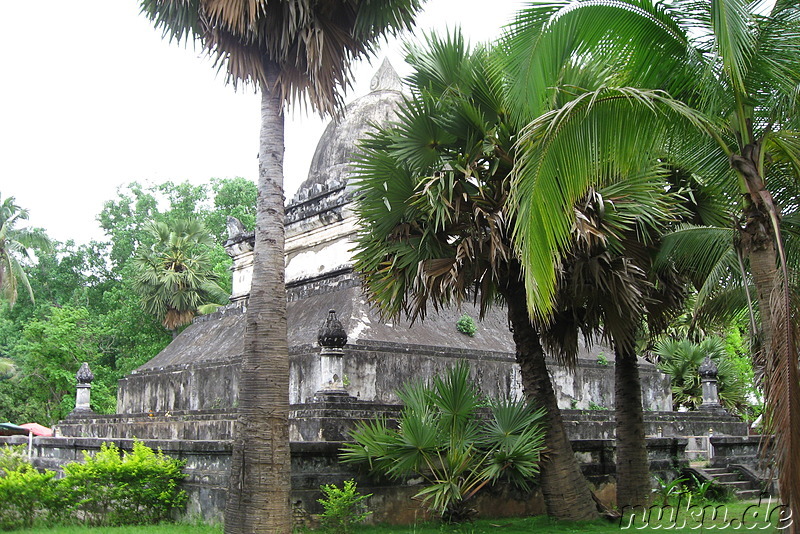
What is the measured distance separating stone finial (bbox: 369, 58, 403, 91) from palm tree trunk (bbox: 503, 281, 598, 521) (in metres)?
14.6

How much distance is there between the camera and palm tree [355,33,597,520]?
9727 mm

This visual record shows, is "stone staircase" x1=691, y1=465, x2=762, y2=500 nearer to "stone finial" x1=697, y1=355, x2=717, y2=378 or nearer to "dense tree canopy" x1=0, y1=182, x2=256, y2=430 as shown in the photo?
"stone finial" x1=697, y1=355, x2=717, y2=378

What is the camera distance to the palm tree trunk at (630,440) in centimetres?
1128

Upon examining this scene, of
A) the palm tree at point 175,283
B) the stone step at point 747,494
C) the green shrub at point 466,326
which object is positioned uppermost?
the palm tree at point 175,283

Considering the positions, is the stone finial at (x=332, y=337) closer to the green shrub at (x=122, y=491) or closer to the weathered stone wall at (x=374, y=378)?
the weathered stone wall at (x=374, y=378)

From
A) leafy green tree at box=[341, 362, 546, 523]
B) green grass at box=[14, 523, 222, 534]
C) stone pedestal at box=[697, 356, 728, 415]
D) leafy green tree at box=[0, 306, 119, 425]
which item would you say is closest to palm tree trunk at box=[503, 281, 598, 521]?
leafy green tree at box=[341, 362, 546, 523]

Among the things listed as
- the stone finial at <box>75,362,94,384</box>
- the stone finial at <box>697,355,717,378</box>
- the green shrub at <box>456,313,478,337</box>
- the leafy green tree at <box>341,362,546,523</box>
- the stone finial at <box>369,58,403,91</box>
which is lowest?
the leafy green tree at <box>341,362,546,523</box>

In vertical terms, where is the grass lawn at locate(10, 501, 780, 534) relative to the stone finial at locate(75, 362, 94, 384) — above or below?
below

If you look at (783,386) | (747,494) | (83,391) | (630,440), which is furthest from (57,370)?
(783,386)

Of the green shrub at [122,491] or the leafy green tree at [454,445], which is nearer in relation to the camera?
the leafy green tree at [454,445]

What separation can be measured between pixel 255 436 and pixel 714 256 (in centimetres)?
586

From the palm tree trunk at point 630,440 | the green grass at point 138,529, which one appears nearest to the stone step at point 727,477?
the palm tree trunk at point 630,440

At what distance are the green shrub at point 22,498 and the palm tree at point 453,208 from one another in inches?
207

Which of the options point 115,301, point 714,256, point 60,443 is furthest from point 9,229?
point 714,256
